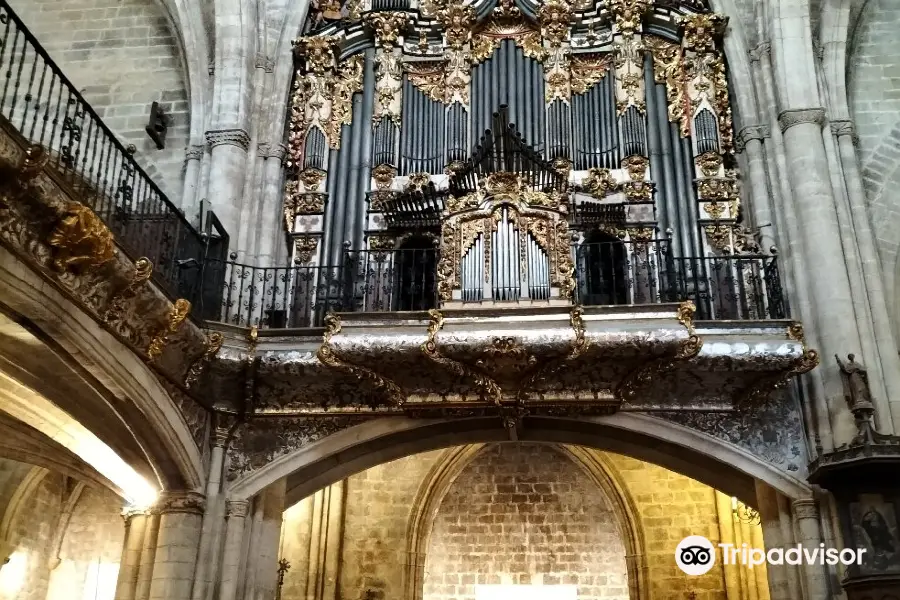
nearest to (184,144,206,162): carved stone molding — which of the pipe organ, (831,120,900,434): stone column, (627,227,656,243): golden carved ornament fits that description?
the pipe organ

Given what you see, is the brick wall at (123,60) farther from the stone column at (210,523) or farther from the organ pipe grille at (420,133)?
the stone column at (210,523)

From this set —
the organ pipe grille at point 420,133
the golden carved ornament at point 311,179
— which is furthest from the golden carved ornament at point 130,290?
the organ pipe grille at point 420,133

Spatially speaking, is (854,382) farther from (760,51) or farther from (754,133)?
(760,51)

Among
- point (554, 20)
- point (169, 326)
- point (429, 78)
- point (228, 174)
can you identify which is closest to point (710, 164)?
point (554, 20)

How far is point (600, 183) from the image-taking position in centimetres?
1087

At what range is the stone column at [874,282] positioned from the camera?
28.6ft

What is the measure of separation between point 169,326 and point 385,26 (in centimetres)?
587

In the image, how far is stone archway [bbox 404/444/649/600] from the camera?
14023 millimetres

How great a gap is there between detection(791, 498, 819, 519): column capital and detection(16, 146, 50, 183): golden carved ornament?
7.35 m

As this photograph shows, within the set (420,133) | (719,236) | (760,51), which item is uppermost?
(760,51)

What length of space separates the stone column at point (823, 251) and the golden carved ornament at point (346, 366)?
4.34m

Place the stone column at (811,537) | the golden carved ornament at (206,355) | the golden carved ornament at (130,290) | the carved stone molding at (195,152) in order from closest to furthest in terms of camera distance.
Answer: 1. the golden carved ornament at (130,290)
2. the stone column at (811,537)
3. the golden carved ornament at (206,355)
4. the carved stone molding at (195,152)

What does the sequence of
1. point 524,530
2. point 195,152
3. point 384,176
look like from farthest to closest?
1. point 524,530
2. point 195,152
3. point 384,176

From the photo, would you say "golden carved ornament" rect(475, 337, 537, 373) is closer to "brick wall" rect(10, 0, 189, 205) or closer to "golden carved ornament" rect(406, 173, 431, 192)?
"golden carved ornament" rect(406, 173, 431, 192)
